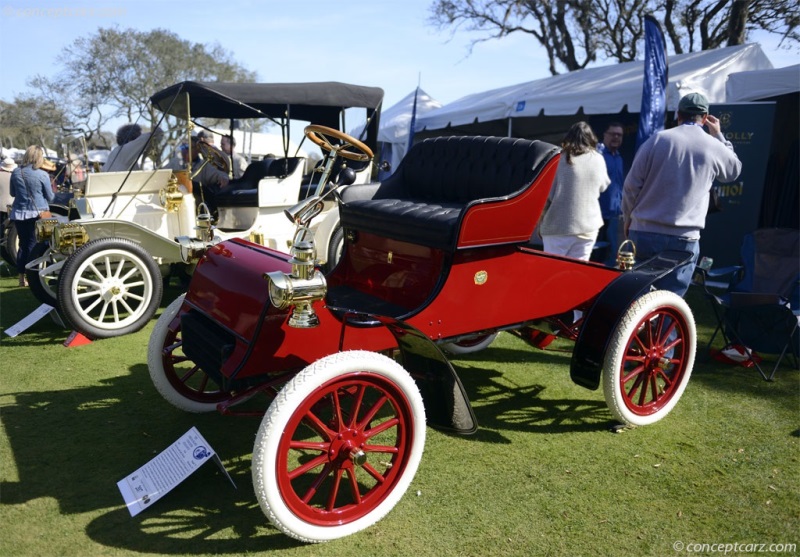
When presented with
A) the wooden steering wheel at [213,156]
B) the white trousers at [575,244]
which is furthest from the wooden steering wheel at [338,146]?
the wooden steering wheel at [213,156]

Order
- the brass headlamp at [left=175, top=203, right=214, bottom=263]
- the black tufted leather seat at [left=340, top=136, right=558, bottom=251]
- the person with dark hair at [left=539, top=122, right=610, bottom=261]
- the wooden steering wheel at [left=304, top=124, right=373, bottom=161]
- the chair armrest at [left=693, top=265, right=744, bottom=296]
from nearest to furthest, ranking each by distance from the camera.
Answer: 1. the wooden steering wheel at [left=304, top=124, right=373, bottom=161]
2. the black tufted leather seat at [left=340, top=136, right=558, bottom=251]
3. the brass headlamp at [left=175, top=203, right=214, bottom=263]
4. the chair armrest at [left=693, top=265, right=744, bottom=296]
5. the person with dark hair at [left=539, top=122, right=610, bottom=261]

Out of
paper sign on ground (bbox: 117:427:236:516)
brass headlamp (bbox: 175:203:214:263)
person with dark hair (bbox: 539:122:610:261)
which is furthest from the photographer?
person with dark hair (bbox: 539:122:610:261)

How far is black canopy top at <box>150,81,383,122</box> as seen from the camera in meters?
5.32

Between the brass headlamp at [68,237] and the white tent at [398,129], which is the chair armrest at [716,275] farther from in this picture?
the white tent at [398,129]

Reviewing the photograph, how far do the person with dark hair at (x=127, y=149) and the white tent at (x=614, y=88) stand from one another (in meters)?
5.30

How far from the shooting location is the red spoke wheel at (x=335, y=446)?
6.57ft

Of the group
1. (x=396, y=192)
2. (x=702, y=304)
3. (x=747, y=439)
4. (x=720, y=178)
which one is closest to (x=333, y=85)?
(x=396, y=192)

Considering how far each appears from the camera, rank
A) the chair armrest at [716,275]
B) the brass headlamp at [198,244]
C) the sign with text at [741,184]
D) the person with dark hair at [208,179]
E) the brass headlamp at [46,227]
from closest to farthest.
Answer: the brass headlamp at [198,244], the chair armrest at [716,275], the brass headlamp at [46,227], the person with dark hair at [208,179], the sign with text at [741,184]

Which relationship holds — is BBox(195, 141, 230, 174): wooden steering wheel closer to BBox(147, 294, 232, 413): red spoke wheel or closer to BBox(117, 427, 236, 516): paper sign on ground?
BBox(147, 294, 232, 413): red spoke wheel

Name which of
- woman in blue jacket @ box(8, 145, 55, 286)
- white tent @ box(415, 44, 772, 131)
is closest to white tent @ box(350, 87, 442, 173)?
white tent @ box(415, 44, 772, 131)

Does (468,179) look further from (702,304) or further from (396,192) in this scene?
(702,304)

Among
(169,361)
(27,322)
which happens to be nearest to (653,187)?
(169,361)

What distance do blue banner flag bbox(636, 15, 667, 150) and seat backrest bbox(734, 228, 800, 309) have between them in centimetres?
174

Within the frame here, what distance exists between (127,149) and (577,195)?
4281mm
